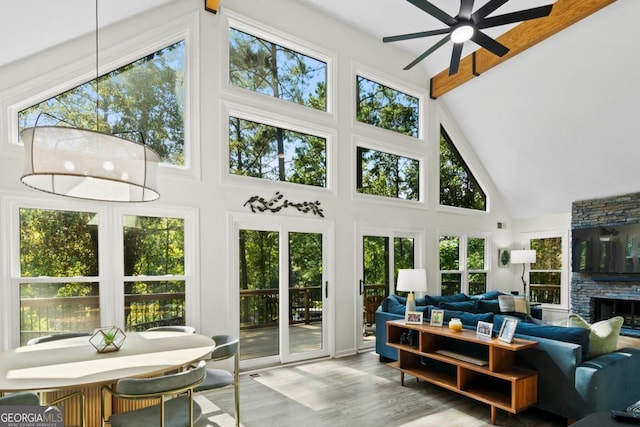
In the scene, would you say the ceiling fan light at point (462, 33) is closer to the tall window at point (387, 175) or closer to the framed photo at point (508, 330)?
the tall window at point (387, 175)

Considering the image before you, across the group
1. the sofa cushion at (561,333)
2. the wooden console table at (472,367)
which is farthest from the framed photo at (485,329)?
the sofa cushion at (561,333)

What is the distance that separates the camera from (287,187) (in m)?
5.26

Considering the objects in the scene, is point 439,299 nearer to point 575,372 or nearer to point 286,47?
point 575,372

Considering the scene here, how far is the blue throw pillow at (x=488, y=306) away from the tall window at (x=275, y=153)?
3.22 m

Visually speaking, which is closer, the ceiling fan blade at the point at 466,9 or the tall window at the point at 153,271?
the ceiling fan blade at the point at 466,9

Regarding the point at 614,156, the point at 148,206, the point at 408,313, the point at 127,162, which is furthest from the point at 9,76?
the point at 614,156

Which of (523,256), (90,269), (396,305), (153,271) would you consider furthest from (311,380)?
(523,256)

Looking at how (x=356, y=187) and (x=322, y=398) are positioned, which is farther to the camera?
(x=356, y=187)

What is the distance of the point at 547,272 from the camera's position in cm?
793

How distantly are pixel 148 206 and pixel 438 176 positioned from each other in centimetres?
510

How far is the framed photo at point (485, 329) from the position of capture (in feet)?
11.6

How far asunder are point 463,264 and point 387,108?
343cm

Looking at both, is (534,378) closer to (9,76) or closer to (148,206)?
(148,206)

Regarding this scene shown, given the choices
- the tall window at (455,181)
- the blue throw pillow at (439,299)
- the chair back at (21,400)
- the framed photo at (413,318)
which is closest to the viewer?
the chair back at (21,400)
